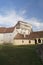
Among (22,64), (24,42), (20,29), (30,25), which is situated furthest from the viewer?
(30,25)

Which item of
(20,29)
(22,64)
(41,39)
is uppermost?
(20,29)

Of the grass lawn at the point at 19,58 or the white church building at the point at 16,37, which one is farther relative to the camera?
the white church building at the point at 16,37

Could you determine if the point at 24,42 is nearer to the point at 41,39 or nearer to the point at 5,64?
the point at 41,39

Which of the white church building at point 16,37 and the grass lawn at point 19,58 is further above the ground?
the white church building at point 16,37

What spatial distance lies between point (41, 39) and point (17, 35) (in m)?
10.7

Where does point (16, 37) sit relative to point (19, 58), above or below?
above

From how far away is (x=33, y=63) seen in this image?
77.7 ft

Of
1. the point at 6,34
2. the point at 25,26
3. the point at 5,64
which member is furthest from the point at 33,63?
the point at 25,26

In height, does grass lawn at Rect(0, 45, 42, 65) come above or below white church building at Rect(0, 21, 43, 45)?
below

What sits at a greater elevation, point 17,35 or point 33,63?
point 17,35

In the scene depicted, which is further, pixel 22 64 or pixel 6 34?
pixel 6 34

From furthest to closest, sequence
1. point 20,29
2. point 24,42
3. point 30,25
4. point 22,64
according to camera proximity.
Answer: point 30,25, point 20,29, point 24,42, point 22,64

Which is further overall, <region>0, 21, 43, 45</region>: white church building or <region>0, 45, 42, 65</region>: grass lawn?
<region>0, 21, 43, 45</region>: white church building

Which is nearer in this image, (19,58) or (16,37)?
(19,58)
